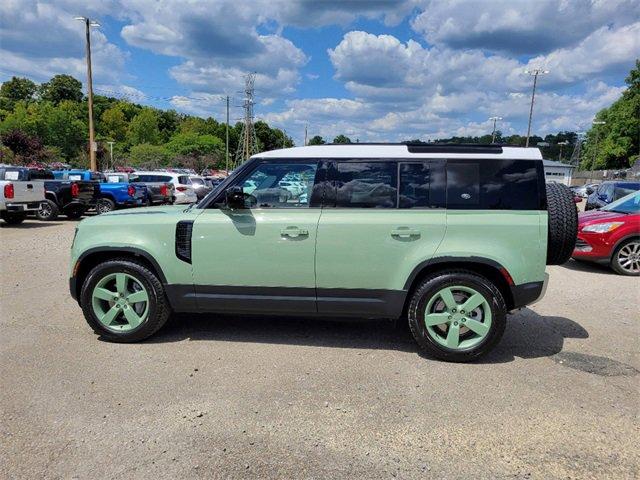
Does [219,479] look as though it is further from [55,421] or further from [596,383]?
[596,383]

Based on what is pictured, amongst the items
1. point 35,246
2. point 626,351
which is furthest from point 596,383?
point 35,246

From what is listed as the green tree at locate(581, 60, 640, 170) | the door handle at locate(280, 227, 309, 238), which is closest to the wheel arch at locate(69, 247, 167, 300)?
the door handle at locate(280, 227, 309, 238)

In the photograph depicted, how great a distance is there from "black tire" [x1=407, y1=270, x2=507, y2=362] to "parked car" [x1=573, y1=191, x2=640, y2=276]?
17.6ft

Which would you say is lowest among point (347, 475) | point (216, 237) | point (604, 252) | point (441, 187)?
point (347, 475)

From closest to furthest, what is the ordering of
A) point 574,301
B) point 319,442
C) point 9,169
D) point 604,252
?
point 319,442 → point 574,301 → point 604,252 → point 9,169

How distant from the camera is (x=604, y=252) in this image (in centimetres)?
820

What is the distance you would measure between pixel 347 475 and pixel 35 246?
9.84m

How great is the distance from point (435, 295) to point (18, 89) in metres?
120

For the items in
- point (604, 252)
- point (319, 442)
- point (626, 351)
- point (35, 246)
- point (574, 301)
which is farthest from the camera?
point (35, 246)

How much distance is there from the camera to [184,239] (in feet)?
14.1

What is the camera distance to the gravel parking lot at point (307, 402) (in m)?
2.73

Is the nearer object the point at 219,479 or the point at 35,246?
the point at 219,479

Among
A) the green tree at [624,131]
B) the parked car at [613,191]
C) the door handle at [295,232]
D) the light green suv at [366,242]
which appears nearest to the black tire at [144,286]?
the light green suv at [366,242]

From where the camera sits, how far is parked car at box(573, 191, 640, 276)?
812cm
